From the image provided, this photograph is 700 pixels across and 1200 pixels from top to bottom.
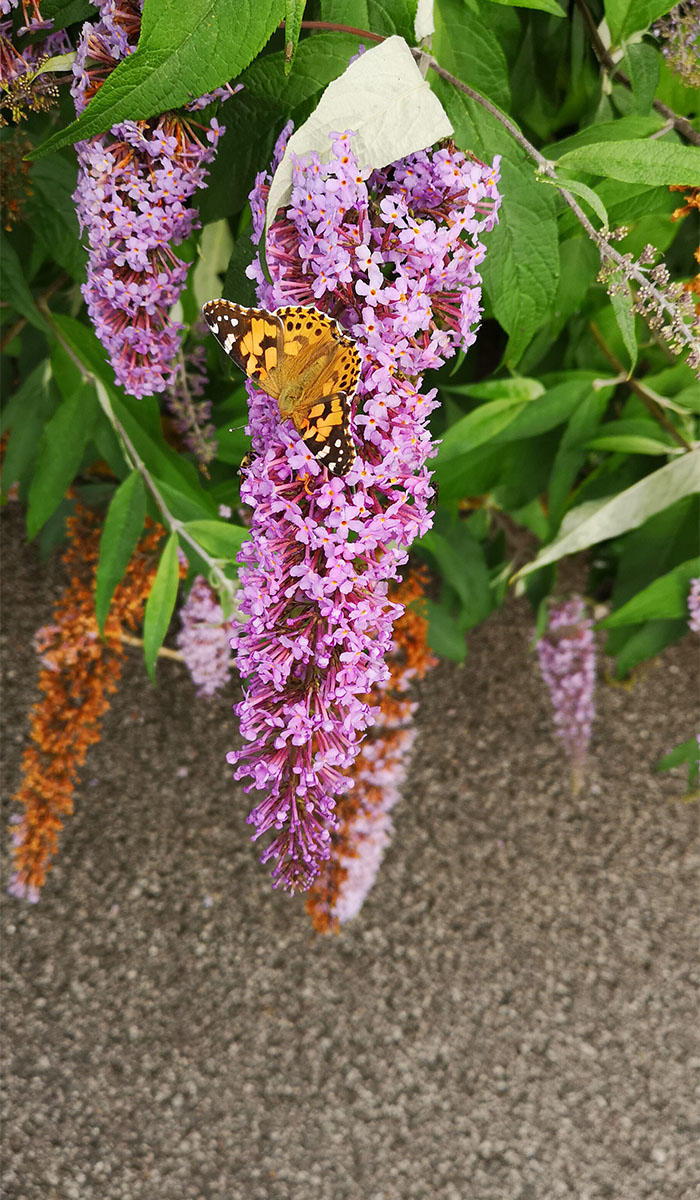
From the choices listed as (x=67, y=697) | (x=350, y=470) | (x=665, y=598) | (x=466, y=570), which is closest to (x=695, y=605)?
(x=665, y=598)

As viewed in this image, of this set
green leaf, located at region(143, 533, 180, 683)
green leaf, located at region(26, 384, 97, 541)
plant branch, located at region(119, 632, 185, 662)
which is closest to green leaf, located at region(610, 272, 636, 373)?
green leaf, located at region(143, 533, 180, 683)

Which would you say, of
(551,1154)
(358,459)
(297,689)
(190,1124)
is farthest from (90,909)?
(358,459)

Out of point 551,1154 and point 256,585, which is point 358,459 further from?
point 551,1154

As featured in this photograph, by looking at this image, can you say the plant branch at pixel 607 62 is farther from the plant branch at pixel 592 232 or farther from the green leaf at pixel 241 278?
the green leaf at pixel 241 278

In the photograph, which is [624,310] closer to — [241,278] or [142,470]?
[241,278]

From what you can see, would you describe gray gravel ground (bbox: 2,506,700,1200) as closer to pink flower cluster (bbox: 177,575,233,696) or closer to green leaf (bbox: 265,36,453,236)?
pink flower cluster (bbox: 177,575,233,696)

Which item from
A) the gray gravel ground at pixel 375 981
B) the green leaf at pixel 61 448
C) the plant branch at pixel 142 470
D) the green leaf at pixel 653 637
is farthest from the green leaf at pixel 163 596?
the gray gravel ground at pixel 375 981
